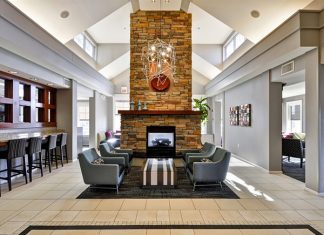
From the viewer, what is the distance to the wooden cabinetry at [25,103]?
6415 mm

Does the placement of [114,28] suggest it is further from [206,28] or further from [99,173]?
[99,173]

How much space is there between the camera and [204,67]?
12.9m

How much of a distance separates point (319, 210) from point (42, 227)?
416 centimetres

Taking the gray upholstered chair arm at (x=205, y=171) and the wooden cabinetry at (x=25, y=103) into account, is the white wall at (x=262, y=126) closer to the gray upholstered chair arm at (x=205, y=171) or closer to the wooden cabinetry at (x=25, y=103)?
the gray upholstered chair arm at (x=205, y=171)

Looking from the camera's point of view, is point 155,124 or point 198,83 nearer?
point 155,124

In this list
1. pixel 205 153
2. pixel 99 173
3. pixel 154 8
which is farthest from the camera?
pixel 154 8

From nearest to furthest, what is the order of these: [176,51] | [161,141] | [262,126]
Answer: [262,126] → [161,141] → [176,51]

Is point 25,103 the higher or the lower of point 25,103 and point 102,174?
the higher

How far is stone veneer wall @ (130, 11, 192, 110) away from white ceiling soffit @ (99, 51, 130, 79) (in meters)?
3.42

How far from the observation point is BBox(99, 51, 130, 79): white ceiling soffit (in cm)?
1216

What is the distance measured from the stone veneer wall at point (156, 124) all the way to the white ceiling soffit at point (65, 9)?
2996 millimetres

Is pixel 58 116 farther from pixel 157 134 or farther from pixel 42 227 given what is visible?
pixel 42 227

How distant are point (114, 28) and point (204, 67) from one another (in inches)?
191

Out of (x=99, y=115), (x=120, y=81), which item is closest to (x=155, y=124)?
→ (x=99, y=115)
